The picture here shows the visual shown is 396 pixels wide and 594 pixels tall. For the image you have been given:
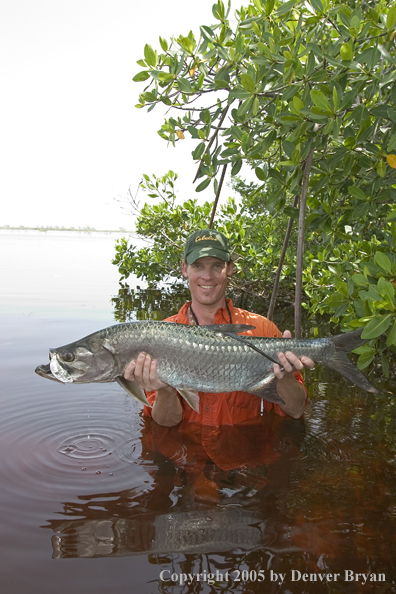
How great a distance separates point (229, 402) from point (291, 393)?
2.63 ft

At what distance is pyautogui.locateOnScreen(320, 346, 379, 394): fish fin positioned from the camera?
4035 millimetres

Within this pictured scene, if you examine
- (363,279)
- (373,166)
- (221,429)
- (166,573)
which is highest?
(373,166)

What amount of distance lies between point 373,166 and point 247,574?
365cm

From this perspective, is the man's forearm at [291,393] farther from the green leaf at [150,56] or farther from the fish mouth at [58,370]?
the green leaf at [150,56]

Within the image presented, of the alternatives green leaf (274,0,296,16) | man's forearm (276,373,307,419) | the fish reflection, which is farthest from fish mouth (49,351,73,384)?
green leaf (274,0,296,16)

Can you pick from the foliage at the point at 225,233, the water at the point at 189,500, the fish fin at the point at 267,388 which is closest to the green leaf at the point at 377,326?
the fish fin at the point at 267,388

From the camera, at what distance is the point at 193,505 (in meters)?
3.80

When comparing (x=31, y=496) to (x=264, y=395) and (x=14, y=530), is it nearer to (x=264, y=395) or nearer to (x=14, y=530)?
(x=14, y=530)

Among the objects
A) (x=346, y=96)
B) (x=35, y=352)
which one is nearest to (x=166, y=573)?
(x=346, y=96)

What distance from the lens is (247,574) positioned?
300 centimetres

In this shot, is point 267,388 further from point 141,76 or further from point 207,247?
point 141,76

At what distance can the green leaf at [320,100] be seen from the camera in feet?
11.5

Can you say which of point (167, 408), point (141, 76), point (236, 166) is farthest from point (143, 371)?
point (141, 76)

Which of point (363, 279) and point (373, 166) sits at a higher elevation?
point (373, 166)
